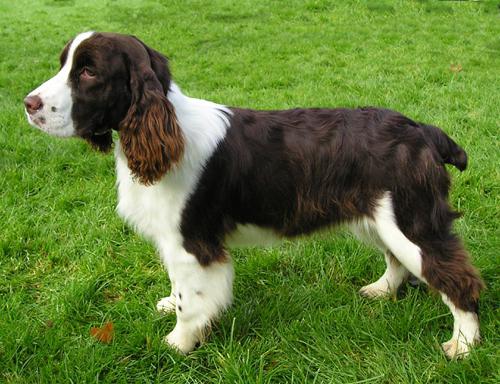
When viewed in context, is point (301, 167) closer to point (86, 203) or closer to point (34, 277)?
point (34, 277)

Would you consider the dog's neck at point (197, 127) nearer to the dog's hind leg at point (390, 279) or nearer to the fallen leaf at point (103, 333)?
the fallen leaf at point (103, 333)

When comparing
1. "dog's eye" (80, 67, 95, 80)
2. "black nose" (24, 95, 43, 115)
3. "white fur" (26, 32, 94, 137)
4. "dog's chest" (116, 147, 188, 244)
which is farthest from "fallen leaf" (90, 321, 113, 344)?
"dog's eye" (80, 67, 95, 80)

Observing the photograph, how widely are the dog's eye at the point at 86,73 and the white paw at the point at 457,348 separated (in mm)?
2065

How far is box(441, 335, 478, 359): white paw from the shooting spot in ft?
8.50

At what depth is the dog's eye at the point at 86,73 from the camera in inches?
97.0

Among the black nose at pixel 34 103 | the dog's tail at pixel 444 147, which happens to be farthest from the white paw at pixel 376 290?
the black nose at pixel 34 103

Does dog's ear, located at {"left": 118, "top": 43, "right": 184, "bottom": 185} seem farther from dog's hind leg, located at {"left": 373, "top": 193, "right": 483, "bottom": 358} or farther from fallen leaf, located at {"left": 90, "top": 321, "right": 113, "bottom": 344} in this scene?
dog's hind leg, located at {"left": 373, "top": 193, "right": 483, "bottom": 358}

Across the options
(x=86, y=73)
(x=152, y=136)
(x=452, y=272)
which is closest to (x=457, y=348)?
(x=452, y=272)

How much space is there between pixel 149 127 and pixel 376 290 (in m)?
1.61

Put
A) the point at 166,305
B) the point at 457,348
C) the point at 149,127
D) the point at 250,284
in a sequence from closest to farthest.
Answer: the point at 149,127, the point at 457,348, the point at 166,305, the point at 250,284

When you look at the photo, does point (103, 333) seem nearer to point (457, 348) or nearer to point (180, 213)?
point (180, 213)

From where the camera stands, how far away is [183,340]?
285 cm

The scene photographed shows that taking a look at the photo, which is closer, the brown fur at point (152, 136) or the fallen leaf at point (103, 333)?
the brown fur at point (152, 136)

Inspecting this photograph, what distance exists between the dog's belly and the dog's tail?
0.92m
